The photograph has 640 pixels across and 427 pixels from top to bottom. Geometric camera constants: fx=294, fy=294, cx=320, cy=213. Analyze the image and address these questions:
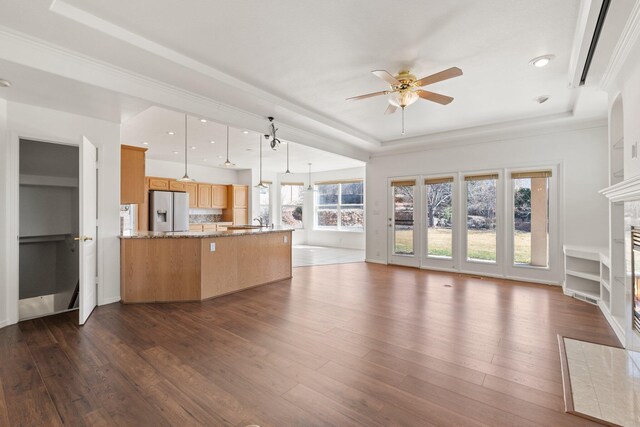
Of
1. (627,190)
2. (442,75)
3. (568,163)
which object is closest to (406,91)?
(442,75)

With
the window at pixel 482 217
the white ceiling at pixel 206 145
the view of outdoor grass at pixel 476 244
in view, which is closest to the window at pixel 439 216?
the view of outdoor grass at pixel 476 244

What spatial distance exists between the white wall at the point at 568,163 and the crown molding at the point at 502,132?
2.4 inches

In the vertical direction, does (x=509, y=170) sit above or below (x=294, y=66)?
below

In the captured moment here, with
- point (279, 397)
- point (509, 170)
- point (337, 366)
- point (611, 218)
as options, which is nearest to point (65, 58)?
point (279, 397)

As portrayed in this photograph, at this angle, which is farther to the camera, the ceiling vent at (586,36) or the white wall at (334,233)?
the white wall at (334,233)

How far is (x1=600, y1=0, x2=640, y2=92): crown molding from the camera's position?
216 centimetres

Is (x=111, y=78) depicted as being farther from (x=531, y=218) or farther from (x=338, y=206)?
(x=338, y=206)

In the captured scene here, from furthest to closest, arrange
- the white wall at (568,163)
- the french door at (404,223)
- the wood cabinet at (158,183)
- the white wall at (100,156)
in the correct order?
the wood cabinet at (158,183), the french door at (404,223), the white wall at (568,163), the white wall at (100,156)

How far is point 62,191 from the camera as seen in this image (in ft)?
16.8

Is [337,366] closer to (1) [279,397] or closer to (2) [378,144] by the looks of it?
(1) [279,397]

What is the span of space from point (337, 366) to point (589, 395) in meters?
1.71

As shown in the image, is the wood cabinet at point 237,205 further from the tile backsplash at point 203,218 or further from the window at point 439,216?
the window at point 439,216

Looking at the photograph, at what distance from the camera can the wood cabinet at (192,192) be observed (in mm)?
8648

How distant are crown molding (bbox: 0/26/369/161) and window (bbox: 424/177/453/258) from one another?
3938mm
